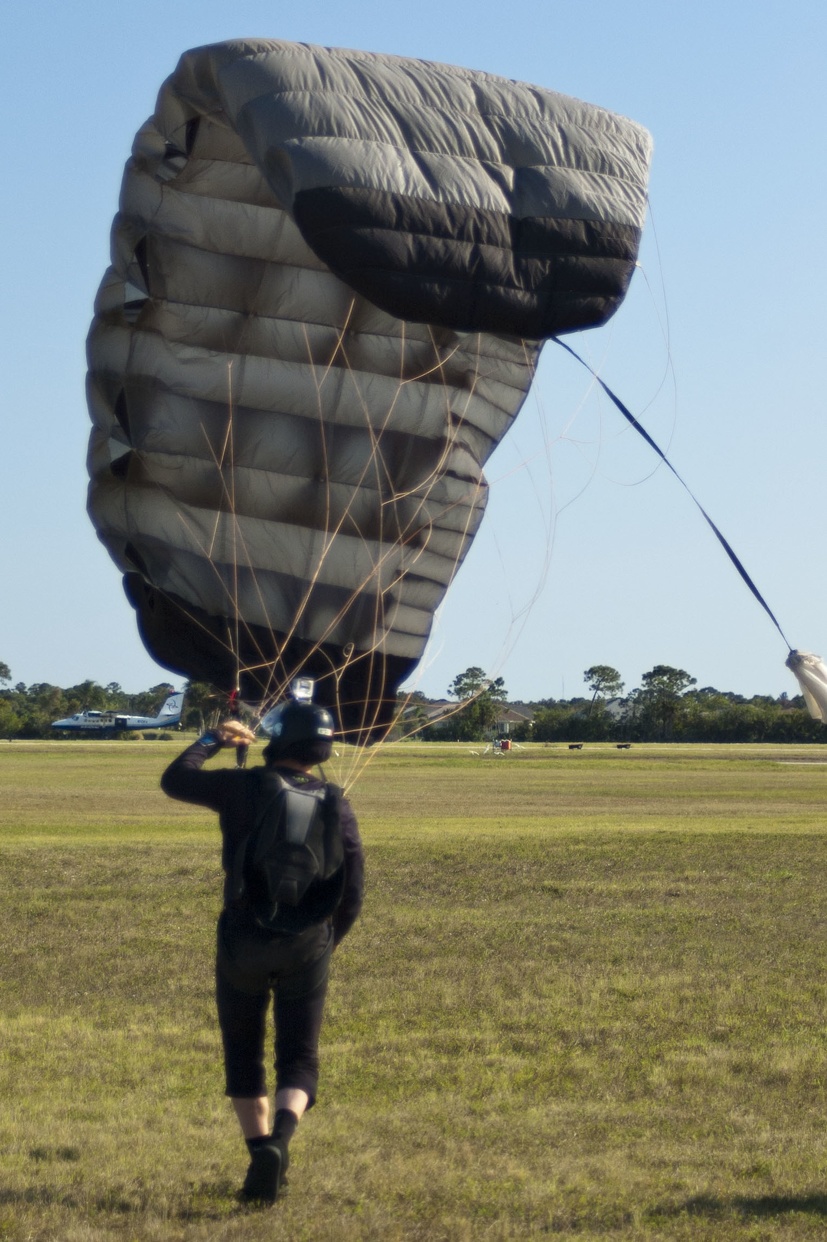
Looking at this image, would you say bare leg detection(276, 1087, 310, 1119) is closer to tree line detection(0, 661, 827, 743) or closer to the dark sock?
the dark sock

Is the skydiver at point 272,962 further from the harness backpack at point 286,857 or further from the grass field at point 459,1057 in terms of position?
the grass field at point 459,1057

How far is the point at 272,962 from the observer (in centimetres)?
457

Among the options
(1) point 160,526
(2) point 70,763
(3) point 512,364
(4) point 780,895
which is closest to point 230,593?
(1) point 160,526

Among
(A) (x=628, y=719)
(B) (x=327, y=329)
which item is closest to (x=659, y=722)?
(A) (x=628, y=719)

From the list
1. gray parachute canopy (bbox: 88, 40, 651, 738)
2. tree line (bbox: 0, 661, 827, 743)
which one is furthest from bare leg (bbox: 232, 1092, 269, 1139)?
tree line (bbox: 0, 661, 827, 743)

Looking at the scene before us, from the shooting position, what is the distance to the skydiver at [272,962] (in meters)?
4.57

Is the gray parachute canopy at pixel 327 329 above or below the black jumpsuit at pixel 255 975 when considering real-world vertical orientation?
above

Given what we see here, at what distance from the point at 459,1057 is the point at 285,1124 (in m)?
2.05

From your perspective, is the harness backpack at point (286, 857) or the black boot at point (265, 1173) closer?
the black boot at point (265, 1173)

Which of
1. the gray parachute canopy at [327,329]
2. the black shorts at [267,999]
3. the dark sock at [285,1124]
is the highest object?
the gray parachute canopy at [327,329]

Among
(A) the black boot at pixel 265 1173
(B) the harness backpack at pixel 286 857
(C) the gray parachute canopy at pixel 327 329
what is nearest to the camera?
(A) the black boot at pixel 265 1173

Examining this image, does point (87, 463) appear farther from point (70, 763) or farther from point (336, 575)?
point (70, 763)

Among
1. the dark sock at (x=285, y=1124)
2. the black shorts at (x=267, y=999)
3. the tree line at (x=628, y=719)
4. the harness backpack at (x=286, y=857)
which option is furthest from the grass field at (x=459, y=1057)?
the tree line at (x=628, y=719)

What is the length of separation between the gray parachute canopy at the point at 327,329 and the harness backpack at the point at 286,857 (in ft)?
5.57
